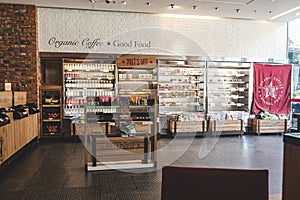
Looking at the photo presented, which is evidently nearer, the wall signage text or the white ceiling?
the white ceiling

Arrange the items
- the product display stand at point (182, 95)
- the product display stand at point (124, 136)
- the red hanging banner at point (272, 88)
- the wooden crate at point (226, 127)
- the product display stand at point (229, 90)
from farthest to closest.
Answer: the red hanging banner at point (272, 88) < the product display stand at point (229, 90) < the wooden crate at point (226, 127) < the product display stand at point (182, 95) < the product display stand at point (124, 136)

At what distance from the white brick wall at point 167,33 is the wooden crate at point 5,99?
2.33 meters

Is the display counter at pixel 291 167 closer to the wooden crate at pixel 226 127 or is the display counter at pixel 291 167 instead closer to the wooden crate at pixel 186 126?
the wooden crate at pixel 186 126

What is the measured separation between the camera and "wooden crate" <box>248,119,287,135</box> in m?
8.13

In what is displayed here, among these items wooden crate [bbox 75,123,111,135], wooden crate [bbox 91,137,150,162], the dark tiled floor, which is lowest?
the dark tiled floor

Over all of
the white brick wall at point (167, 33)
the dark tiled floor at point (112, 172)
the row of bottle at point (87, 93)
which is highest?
the white brick wall at point (167, 33)

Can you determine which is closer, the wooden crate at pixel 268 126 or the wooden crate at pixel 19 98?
the wooden crate at pixel 19 98

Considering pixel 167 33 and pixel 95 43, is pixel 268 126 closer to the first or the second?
pixel 167 33

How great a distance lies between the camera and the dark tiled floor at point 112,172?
3590 millimetres

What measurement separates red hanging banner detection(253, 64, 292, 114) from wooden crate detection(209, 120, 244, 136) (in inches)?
37.3

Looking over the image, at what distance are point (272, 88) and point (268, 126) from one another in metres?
1.38

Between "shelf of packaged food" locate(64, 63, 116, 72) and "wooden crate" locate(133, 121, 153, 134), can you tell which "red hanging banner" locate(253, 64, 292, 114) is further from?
"wooden crate" locate(133, 121, 153, 134)

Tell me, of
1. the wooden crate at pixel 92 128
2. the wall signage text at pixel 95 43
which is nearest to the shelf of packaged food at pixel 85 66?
the wall signage text at pixel 95 43

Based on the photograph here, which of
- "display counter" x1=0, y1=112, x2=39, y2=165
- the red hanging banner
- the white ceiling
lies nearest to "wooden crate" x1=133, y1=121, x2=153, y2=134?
"display counter" x1=0, y1=112, x2=39, y2=165
